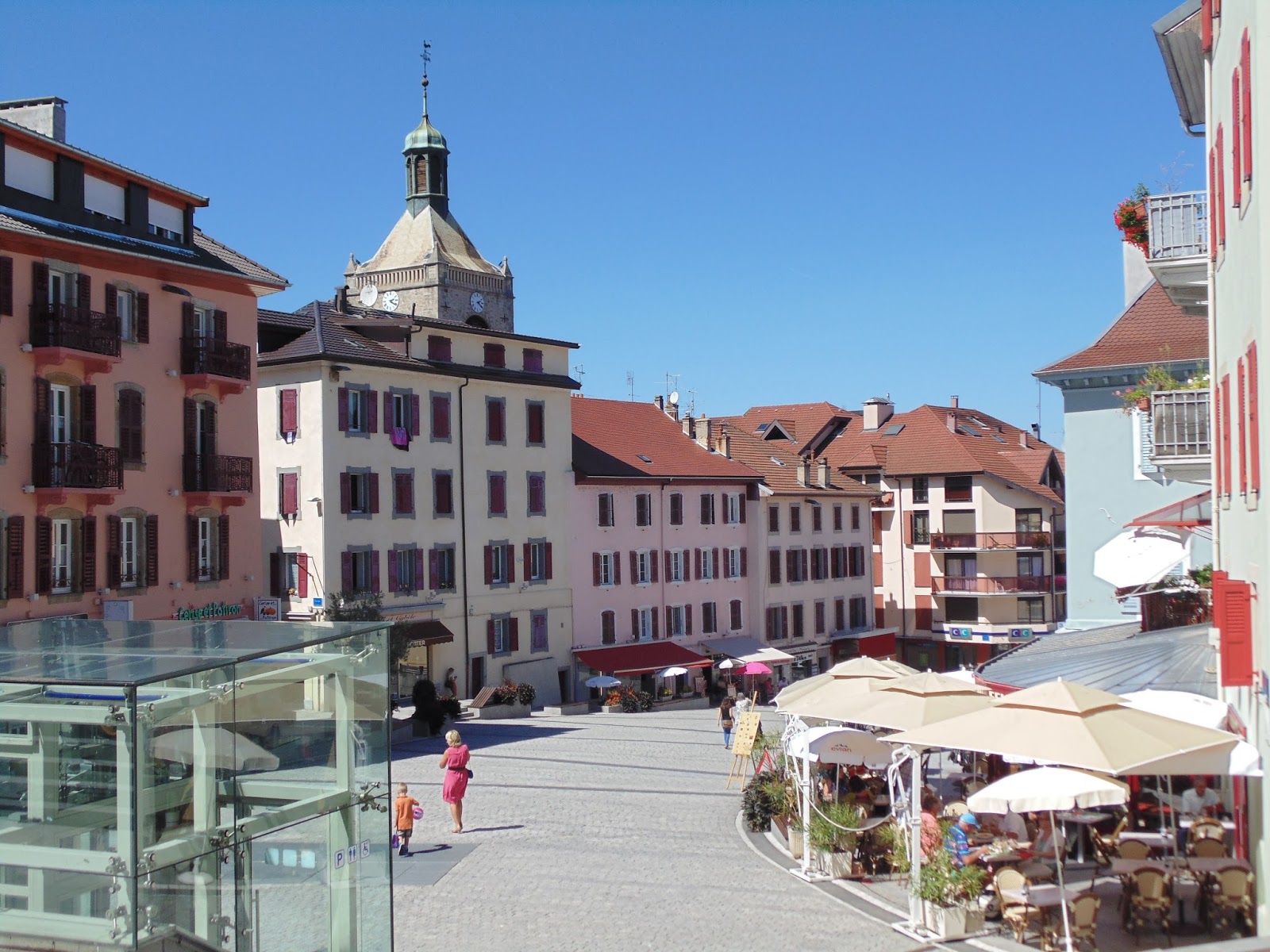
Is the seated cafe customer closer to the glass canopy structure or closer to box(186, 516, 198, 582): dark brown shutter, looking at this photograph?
the glass canopy structure

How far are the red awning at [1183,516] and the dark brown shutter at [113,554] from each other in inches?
883

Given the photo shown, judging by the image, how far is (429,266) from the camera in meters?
89.7

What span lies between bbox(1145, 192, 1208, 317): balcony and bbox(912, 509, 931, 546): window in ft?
182

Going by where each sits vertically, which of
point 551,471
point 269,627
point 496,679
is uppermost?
point 551,471

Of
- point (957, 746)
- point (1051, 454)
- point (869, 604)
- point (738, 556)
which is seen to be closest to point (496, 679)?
point (738, 556)

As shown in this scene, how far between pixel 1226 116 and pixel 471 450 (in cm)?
3492

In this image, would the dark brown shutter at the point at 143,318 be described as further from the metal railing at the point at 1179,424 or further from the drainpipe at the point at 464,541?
the metal railing at the point at 1179,424

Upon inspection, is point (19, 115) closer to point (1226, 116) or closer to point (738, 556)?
point (1226, 116)

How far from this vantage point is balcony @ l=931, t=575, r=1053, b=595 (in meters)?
70.7

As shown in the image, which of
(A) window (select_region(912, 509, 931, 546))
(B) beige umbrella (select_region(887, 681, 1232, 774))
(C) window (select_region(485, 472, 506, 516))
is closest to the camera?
(B) beige umbrella (select_region(887, 681, 1232, 774))

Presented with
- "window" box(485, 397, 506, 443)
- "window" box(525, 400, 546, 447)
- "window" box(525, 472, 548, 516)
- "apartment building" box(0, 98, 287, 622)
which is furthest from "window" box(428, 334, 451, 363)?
"apartment building" box(0, 98, 287, 622)

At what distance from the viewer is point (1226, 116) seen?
15.7 metres

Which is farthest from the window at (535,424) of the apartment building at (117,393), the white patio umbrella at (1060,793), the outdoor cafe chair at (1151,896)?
the outdoor cafe chair at (1151,896)

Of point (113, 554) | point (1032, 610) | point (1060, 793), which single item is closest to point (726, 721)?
point (113, 554)
